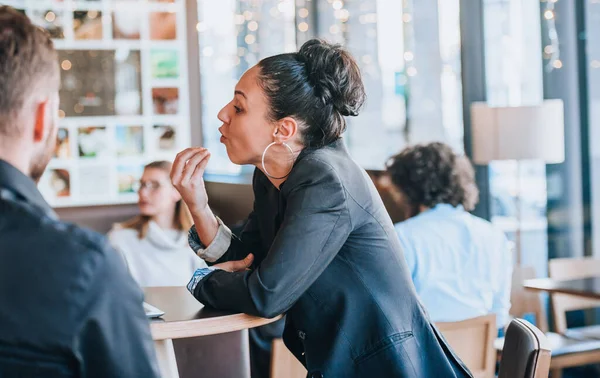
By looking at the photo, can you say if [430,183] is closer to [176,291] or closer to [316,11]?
[176,291]

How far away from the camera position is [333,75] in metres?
2.03

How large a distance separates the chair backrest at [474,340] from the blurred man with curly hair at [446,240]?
30cm

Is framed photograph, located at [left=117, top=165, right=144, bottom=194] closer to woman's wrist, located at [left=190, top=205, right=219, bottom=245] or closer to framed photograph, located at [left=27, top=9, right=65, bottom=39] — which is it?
framed photograph, located at [left=27, top=9, right=65, bottom=39]

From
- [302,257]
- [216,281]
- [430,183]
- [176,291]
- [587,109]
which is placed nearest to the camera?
[302,257]

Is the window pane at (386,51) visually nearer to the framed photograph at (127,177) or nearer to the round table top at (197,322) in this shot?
the framed photograph at (127,177)

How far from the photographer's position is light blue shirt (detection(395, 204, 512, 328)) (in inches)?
133

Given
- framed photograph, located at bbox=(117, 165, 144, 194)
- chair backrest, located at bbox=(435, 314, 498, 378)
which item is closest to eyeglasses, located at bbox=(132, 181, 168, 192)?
chair backrest, located at bbox=(435, 314, 498, 378)

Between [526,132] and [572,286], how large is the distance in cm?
107

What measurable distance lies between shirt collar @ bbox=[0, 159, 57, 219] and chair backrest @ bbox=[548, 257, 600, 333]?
352 centimetres

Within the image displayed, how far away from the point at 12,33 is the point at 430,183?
2.62 meters

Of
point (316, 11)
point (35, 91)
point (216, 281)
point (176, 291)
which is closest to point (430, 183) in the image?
point (176, 291)

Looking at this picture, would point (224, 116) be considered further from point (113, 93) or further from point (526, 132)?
point (113, 93)

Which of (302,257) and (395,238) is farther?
(395,238)

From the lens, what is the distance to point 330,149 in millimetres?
2047
